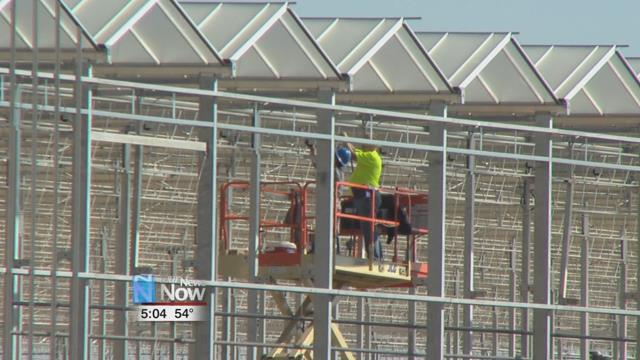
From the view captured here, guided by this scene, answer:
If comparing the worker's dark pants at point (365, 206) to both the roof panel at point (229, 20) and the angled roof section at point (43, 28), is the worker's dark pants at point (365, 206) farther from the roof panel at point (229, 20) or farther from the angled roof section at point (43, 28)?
the angled roof section at point (43, 28)

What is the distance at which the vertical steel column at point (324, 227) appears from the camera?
849 inches

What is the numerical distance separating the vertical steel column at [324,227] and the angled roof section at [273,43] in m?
0.57

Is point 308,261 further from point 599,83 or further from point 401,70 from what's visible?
point 599,83

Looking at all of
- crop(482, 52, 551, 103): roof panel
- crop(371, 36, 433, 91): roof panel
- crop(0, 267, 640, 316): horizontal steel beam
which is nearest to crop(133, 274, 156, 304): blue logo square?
crop(0, 267, 640, 316): horizontal steel beam

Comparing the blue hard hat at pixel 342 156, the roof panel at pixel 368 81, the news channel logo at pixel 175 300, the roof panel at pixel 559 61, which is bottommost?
the news channel logo at pixel 175 300

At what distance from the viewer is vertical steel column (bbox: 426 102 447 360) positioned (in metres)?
22.9

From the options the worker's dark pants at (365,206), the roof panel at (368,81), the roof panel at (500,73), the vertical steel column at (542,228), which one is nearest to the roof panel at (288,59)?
the roof panel at (368,81)

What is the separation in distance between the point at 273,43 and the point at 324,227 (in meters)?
2.34

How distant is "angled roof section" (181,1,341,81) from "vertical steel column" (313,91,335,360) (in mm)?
573

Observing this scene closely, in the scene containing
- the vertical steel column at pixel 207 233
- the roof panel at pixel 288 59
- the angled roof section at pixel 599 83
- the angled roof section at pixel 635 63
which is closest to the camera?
the vertical steel column at pixel 207 233

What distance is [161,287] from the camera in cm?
2088

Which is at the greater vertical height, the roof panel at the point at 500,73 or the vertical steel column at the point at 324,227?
the roof panel at the point at 500,73

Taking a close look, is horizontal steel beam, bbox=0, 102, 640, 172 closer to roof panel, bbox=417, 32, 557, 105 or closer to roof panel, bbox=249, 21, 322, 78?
roof panel, bbox=249, 21, 322, 78

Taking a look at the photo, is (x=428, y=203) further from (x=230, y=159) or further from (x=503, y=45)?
(x=230, y=159)
